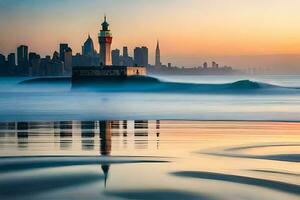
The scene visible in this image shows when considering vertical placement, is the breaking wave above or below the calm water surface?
above

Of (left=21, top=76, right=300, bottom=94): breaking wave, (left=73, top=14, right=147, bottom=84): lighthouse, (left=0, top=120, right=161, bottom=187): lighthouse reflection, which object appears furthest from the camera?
(left=73, top=14, right=147, bottom=84): lighthouse

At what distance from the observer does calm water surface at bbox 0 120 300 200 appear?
934cm

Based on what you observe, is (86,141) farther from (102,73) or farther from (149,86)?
(102,73)

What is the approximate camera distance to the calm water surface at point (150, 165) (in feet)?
30.6

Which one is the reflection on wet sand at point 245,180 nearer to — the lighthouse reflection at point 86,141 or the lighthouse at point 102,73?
the lighthouse reflection at point 86,141

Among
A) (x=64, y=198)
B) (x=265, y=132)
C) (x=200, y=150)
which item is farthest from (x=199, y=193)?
(x=265, y=132)

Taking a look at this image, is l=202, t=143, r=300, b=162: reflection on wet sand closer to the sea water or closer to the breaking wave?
the sea water

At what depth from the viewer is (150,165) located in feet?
39.6

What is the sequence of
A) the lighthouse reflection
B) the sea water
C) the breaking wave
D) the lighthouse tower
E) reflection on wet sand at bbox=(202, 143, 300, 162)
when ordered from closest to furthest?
1. reflection on wet sand at bbox=(202, 143, 300, 162)
2. the lighthouse reflection
3. the sea water
4. the breaking wave
5. the lighthouse tower

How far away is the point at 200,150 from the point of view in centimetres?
1442

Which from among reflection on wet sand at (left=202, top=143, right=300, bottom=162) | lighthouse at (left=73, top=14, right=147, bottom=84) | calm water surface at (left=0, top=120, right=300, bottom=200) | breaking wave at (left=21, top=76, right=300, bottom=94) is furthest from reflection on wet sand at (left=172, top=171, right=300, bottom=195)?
lighthouse at (left=73, top=14, right=147, bottom=84)

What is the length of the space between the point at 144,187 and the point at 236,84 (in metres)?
78.3

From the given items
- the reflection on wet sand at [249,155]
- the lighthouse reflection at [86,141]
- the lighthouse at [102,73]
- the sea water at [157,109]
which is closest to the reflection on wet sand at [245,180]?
the lighthouse reflection at [86,141]

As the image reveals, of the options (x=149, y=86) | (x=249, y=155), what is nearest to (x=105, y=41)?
(x=149, y=86)
